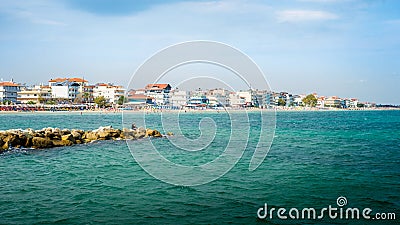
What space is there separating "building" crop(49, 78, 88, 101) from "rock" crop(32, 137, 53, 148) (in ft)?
309

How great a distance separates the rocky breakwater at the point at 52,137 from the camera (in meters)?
21.1

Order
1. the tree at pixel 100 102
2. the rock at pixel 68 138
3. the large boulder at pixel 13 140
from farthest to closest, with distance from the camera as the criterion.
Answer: the tree at pixel 100 102, the rock at pixel 68 138, the large boulder at pixel 13 140

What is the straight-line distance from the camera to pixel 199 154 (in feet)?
64.9

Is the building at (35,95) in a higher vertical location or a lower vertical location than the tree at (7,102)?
higher

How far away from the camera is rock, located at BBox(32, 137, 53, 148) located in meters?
21.3

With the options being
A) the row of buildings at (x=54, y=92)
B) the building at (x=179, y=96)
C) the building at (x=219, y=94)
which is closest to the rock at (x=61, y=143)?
the building at (x=219, y=94)

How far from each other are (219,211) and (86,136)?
63.8 feet

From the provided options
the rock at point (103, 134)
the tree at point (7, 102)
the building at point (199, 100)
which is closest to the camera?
the rock at point (103, 134)

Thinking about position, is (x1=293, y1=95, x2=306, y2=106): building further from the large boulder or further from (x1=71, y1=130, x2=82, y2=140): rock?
the large boulder

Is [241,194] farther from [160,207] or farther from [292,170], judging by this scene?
[292,170]

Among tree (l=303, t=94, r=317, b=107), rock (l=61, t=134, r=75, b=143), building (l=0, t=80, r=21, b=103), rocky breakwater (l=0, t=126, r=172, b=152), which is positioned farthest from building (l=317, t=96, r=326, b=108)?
rock (l=61, t=134, r=75, b=143)
